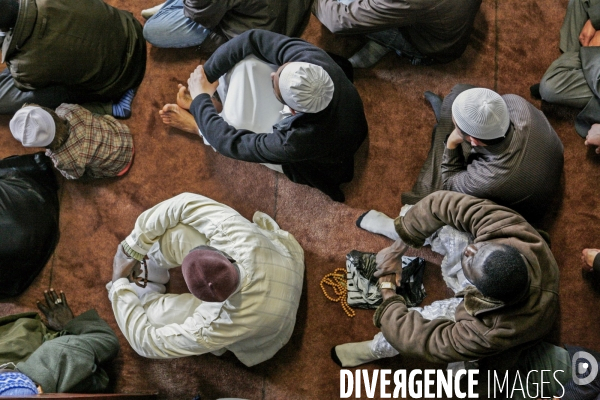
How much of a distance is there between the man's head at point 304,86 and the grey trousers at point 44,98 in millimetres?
1165

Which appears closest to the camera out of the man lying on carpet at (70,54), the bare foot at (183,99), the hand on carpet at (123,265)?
the man lying on carpet at (70,54)

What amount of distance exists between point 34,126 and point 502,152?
1854mm

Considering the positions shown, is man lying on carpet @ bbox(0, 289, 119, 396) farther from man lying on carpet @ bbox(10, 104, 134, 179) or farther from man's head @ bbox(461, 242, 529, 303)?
man's head @ bbox(461, 242, 529, 303)

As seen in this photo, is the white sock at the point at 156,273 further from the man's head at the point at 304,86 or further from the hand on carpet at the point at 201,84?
the man's head at the point at 304,86

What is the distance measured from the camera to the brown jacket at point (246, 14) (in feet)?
7.97

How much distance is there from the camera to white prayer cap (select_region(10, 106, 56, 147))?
2256 mm

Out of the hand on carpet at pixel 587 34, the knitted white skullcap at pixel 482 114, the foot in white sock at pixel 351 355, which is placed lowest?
the foot in white sock at pixel 351 355

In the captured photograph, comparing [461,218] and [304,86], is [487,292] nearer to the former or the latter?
[461,218]

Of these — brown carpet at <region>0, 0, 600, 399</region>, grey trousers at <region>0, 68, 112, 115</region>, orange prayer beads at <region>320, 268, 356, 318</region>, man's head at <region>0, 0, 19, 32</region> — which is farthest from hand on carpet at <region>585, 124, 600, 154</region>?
man's head at <region>0, 0, 19, 32</region>

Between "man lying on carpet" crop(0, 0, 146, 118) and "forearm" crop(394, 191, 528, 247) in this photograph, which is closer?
"forearm" crop(394, 191, 528, 247)

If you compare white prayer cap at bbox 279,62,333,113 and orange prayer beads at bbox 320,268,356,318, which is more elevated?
white prayer cap at bbox 279,62,333,113

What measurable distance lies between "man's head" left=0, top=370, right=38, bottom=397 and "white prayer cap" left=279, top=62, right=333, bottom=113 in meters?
1.36

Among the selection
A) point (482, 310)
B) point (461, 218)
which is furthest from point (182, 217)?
point (482, 310)

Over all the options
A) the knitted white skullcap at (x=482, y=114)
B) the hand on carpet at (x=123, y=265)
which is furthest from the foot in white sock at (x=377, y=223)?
the hand on carpet at (x=123, y=265)
